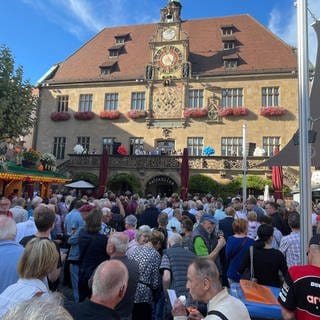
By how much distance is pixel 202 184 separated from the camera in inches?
926

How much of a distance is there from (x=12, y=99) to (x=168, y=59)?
17.9m

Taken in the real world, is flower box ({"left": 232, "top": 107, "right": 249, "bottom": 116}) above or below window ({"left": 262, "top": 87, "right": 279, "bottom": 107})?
below

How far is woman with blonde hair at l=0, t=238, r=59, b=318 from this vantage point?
104 inches

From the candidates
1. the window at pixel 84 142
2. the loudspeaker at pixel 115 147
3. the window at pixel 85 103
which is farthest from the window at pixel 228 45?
the window at pixel 84 142

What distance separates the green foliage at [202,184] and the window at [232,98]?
6.17 m

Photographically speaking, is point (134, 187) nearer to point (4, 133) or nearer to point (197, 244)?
point (4, 133)

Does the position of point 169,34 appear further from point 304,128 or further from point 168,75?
point 304,128

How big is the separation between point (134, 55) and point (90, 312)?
30.9 meters

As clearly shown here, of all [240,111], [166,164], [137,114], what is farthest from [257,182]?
[137,114]

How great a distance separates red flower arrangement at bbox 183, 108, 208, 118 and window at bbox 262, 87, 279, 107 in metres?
4.16

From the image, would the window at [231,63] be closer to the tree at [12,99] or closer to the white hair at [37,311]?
the tree at [12,99]

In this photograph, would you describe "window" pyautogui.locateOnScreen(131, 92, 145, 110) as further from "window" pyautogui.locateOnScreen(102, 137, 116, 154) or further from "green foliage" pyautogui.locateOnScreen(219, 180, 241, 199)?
"green foliage" pyautogui.locateOnScreen(219, 180, 241, 199)

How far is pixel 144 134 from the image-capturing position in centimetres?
2806

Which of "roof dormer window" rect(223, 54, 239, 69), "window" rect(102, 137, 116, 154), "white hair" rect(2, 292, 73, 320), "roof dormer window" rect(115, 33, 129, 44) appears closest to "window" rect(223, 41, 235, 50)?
"roof dormer window" rect(223, 54, 239, 69)
